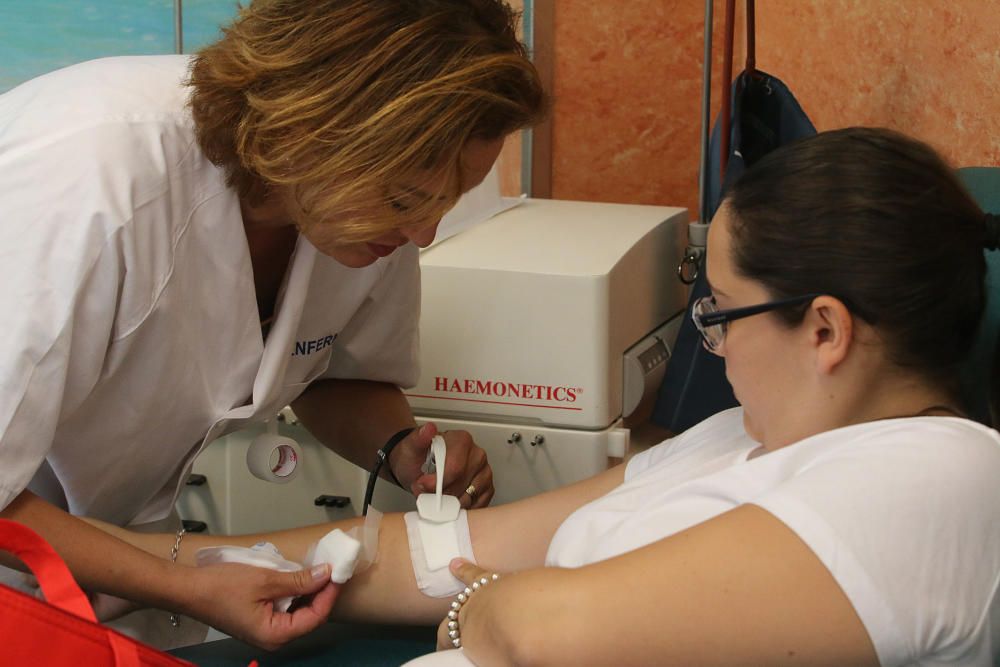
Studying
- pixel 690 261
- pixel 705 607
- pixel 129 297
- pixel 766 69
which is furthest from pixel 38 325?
pixel 766 69

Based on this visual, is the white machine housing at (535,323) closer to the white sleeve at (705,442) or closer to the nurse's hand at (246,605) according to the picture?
the white sleeve at (705,442)

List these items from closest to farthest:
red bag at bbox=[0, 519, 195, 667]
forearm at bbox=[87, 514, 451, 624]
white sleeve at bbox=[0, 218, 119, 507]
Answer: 1. red bag at bbox=[0, 519, 195, 667]
2. white sleeve at bbox=[0, 218, 119, 507]
3. forearm at bbox=[87, 514, 451, 624]

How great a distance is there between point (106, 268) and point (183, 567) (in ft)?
1.12

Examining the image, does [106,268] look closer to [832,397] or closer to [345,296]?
[345,296]

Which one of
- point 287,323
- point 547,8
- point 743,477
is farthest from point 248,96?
point 547,8


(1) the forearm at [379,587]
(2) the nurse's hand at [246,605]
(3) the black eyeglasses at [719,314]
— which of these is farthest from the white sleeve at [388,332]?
(3) the black eyeglasses at [719,314]

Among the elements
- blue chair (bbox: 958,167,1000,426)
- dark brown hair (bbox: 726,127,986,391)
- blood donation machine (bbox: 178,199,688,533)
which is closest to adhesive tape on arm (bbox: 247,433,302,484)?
blood donation machine (bbox: 178,199,688,533)

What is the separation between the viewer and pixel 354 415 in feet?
5.44

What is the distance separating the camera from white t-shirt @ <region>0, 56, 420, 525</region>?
3.63ft

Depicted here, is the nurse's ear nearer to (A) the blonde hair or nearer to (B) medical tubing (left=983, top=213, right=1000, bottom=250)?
(B) medical tubing (left=983, top=213, right=1000, bottom=250)

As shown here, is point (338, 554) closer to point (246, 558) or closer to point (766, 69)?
point (246, 558)

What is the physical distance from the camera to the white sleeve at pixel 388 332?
1603 mm

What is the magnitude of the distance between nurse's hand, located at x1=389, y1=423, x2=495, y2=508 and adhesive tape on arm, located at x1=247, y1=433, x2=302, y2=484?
0.14 m

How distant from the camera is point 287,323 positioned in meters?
1.42
